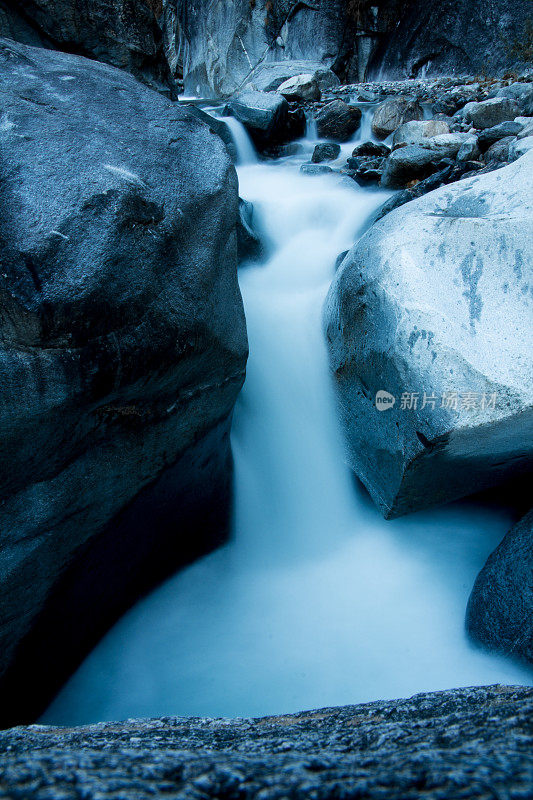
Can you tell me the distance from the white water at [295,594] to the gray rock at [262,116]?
21.6 ft

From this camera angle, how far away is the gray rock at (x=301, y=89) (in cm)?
1273

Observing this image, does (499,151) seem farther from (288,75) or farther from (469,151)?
(288,75)

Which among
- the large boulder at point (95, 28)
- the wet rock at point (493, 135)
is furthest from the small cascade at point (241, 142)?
the wet rock at point (493, 135)

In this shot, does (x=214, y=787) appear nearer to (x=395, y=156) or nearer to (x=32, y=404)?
(x=32, y=404)

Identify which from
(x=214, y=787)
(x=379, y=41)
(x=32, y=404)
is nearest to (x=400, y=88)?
(x=379, y=41)

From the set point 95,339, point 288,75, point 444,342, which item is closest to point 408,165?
point 444,342

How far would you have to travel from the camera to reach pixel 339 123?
9.77 m

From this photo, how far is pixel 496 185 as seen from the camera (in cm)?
280

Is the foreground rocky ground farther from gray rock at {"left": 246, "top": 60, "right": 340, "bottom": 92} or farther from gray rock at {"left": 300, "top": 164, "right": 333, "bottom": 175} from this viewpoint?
gray rock at {"left": 246, "top": 60, "right": 340, "bottom": 92}

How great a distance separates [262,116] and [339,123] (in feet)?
5.37

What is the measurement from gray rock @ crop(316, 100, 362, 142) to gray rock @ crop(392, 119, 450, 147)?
7.71 feet

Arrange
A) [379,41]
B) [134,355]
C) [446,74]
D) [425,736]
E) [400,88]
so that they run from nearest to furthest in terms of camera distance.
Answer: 1. [425,736]
2. [134,355]
3. [400,88]
4. [446,74]
5. [379,41]

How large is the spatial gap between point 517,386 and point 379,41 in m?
21.7

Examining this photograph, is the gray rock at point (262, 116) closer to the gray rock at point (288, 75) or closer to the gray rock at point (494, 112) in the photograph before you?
the gray rock at point (494, 112)
